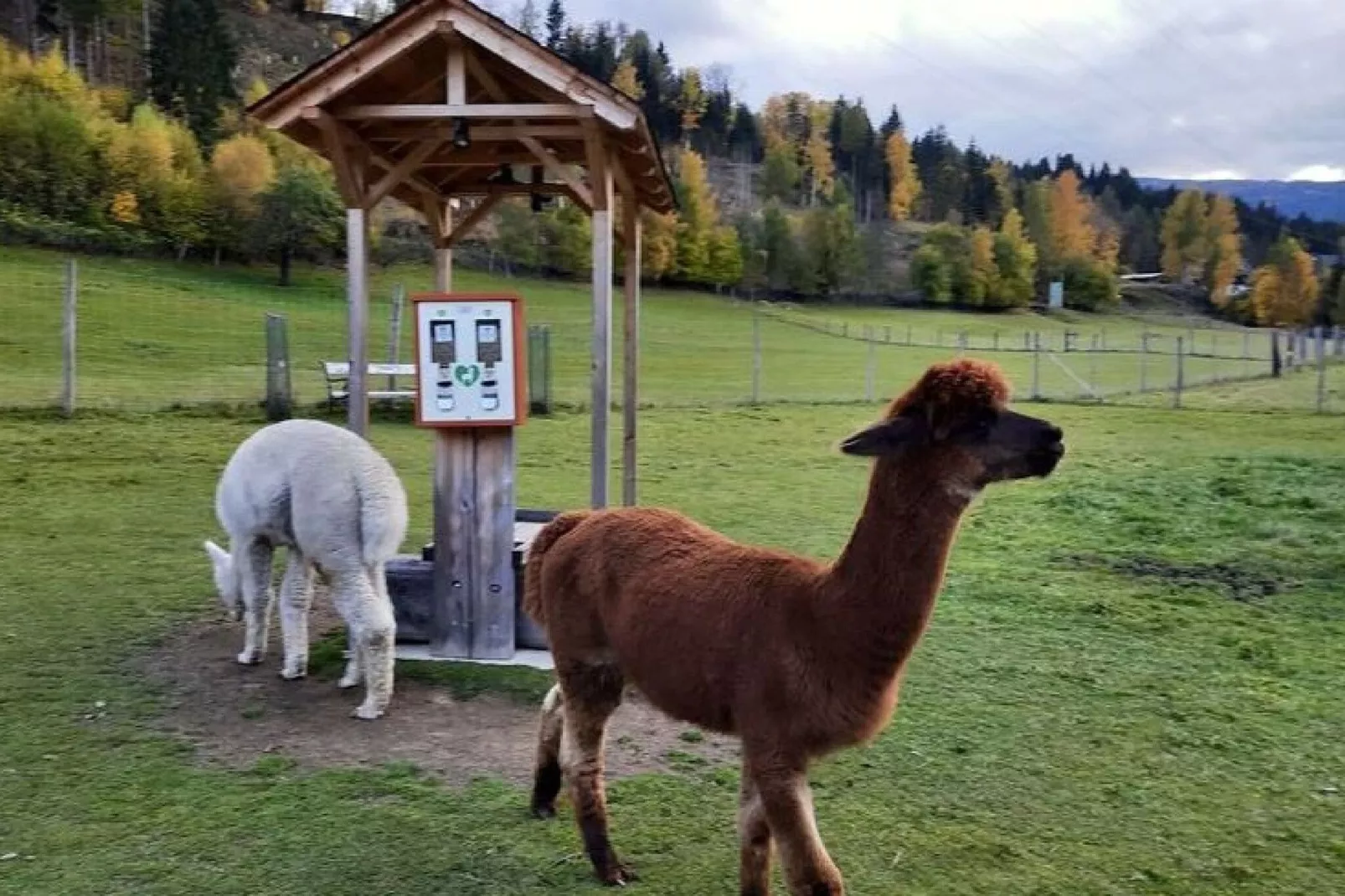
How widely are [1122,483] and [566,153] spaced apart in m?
8.35

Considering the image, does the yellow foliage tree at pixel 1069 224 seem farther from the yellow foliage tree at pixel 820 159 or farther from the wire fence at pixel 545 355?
the wire fence at pixel 545 355

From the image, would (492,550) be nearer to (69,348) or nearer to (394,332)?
(69,348)

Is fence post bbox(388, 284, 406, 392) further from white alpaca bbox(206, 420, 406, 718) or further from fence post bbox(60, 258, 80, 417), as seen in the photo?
white alpaca bbox(206, 420, 406, 718)

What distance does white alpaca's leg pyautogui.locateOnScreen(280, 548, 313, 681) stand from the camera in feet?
19.8

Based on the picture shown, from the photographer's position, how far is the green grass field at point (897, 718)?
4062 mm

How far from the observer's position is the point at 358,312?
674 cm

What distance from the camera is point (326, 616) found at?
741 centimetres

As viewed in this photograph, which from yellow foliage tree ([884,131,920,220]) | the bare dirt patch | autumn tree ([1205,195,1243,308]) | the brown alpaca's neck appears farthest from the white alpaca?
yellow foliage tree ([884,131,920,220])

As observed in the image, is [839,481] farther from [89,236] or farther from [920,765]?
[89,236]

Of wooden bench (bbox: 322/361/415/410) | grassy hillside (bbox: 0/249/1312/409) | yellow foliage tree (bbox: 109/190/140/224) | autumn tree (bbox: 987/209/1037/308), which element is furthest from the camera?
autumn tree (bbox: 987/209/1037/308)

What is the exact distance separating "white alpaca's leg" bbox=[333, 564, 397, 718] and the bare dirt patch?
0.10m

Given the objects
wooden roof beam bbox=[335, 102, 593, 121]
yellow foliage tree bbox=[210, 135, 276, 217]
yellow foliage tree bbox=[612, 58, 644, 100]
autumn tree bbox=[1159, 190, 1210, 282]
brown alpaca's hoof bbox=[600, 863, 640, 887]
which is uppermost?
yellow foliage tree bbox=[612, 58, 644, 100]

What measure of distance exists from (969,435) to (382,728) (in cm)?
350

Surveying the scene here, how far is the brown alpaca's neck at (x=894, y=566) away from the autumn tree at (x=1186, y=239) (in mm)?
110989
